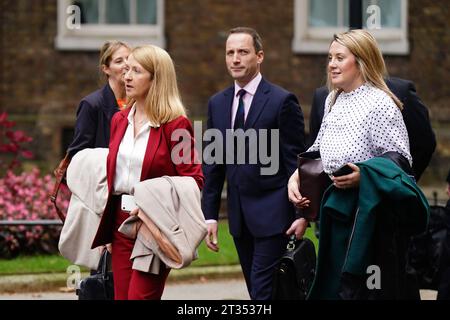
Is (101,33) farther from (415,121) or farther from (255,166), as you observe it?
(415,121)

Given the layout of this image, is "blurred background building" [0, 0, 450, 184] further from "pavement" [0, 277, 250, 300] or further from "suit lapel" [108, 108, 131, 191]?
"suit lapel" [108, 108, 131, 191]

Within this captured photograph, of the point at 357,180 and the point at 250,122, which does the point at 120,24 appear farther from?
the point at 357,180

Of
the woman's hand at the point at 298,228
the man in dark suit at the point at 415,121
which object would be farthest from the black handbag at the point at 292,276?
the man in dark suit at the point at 415,121

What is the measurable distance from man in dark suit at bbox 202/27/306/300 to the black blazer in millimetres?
814

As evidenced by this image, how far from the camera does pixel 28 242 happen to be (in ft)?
40.3

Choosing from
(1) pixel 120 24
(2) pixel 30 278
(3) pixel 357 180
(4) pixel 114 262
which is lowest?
(2) pixel 30 278

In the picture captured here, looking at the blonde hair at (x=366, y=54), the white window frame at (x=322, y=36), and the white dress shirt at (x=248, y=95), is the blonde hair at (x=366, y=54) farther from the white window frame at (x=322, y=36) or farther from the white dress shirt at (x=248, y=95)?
the white window frame at (x=322, y=36)

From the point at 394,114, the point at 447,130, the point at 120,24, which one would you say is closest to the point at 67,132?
the point at 120,24

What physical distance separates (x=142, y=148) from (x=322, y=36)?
11772 mm

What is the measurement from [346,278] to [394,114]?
0.96 metres

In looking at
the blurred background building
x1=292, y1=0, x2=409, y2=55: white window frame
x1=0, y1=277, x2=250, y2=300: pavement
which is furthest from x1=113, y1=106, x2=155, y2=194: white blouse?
x1=292, y1=0, x2=409, y2=55: white window frame

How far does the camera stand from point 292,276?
24.6ft

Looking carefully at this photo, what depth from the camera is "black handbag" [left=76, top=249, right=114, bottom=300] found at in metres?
7.81

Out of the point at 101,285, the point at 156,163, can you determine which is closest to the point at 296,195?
the point at 156,163
